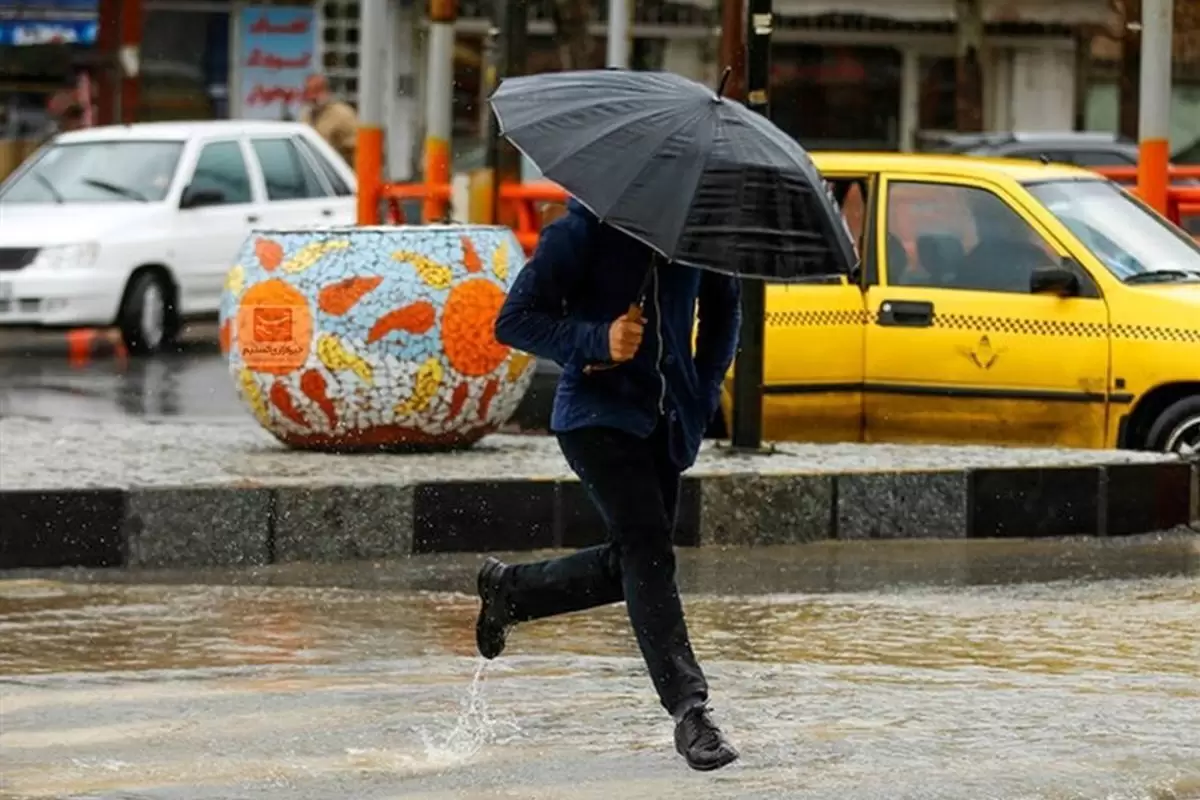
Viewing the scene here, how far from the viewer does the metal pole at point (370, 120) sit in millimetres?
17578

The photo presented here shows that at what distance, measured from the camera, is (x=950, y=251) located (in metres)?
12.7

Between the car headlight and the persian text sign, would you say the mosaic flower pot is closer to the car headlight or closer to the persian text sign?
the car headlight

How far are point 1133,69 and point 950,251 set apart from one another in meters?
23.3

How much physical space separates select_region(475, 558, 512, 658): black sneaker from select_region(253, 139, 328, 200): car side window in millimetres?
15175

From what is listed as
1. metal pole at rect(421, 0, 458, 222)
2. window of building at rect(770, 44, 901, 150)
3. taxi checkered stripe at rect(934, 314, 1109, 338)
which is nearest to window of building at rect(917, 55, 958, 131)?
window of building at rect(770, 44, 901, 150)

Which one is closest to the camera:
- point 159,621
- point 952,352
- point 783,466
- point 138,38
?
point 159,621

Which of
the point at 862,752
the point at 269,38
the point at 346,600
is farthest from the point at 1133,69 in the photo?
the point at 862,752

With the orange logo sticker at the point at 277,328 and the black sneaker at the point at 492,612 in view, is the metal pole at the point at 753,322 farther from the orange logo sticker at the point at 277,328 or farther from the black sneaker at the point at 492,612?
the black sneaker at the point at 492,612

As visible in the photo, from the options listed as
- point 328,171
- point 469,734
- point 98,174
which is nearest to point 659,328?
Answer: point 469,734

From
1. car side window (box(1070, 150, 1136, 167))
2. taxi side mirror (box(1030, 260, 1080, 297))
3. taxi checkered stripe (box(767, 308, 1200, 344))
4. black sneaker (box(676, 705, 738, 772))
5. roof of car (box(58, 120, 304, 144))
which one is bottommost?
black sneaker (box(676, 705, 738, 772))

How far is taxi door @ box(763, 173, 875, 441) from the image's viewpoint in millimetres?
12555

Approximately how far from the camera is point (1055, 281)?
12.2m

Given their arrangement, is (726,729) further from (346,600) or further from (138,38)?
(138,38)

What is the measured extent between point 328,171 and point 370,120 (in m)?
5.22
